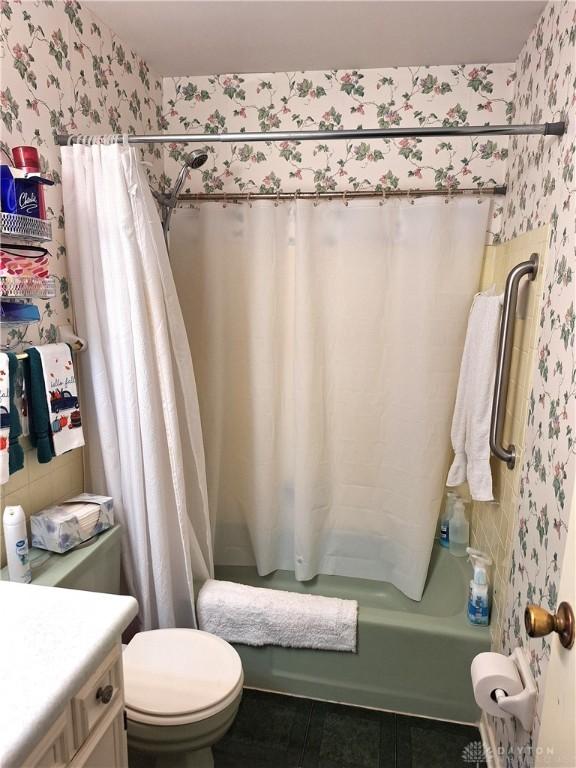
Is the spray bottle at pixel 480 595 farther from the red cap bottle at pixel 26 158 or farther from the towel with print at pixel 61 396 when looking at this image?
the red cap bottle at pixel 26 158

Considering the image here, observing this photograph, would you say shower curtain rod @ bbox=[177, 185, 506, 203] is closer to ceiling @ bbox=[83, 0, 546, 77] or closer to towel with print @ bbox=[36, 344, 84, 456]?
ceiling @ bbox=[83, 0, 546, 77]

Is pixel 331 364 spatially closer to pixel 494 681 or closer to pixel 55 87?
pixel 494 681

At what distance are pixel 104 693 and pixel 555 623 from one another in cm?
88

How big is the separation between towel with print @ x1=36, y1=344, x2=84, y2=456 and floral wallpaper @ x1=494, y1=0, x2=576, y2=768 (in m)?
1.35

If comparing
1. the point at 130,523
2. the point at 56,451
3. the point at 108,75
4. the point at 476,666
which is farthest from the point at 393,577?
the point at 108,75

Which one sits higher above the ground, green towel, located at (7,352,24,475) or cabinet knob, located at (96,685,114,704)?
green towel, located at (7,352,24,475)

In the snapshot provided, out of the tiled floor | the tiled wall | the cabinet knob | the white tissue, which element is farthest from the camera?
the tiled floor

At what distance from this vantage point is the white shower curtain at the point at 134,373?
164 centimetres

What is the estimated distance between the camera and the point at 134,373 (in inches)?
67.5

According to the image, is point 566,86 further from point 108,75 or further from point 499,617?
point 499,617

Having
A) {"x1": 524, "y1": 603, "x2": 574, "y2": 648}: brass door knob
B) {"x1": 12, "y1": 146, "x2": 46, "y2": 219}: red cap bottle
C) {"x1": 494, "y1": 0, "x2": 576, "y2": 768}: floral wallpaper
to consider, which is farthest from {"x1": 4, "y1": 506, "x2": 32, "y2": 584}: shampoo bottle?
{"x1": 494, "y1": 0, "x2": 576, "y2": 768}: floral wallpaper

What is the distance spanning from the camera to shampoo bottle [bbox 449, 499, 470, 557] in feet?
7.55

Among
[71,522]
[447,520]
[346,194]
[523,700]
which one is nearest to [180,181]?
[346,194]

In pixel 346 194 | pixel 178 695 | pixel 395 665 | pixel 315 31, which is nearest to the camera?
pixel 178 695
